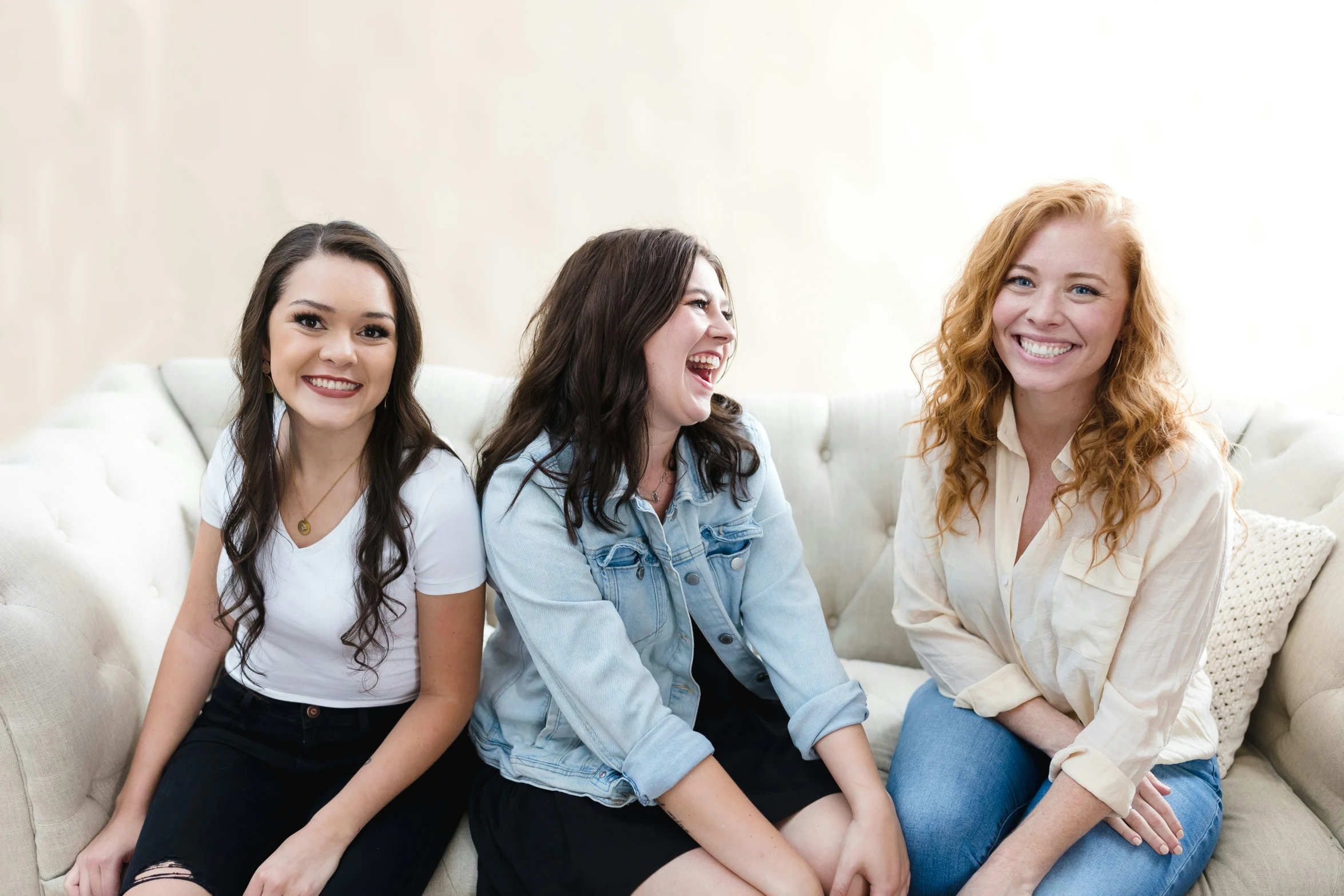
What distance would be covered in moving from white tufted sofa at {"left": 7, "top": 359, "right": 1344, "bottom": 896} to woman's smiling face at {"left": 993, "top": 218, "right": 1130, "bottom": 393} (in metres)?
0.65

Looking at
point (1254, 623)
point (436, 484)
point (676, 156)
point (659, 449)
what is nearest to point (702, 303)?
point (659, 449)

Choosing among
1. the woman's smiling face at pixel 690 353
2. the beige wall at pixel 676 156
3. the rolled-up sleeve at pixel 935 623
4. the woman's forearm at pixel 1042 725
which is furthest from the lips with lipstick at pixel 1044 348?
the beige wall at pixel 676 156

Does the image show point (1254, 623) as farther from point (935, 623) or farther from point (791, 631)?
point (791, 631)

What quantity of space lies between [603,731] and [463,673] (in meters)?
0.24

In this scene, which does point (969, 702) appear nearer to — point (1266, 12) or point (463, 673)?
point (463, 673)

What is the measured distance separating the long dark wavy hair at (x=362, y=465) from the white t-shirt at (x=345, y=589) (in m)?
0.01

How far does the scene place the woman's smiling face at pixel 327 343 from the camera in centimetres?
121


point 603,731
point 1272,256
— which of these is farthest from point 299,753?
point 1272,256

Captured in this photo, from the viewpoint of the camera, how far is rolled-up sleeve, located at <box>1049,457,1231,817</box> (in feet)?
3.81

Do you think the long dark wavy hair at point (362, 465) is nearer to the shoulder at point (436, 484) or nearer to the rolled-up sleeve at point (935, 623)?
the shoulder at point (436, 484)

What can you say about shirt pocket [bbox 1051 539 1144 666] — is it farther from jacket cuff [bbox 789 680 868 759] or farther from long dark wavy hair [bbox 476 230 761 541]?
long dark wavy hair [bbox 476 230 761 541]

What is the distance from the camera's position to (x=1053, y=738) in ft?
4.23

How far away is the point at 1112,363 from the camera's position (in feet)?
4.11

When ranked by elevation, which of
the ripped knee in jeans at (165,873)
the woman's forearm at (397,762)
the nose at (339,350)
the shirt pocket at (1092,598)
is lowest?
the ripped knee in jeans at (165,873)
